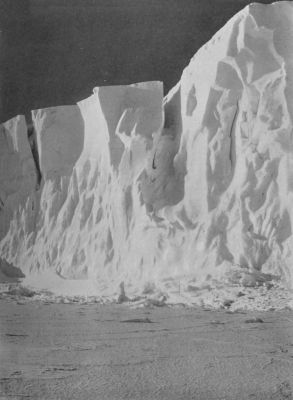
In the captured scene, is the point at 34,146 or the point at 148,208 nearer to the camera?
the point at 148,208

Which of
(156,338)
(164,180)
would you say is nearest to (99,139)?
(164,180)

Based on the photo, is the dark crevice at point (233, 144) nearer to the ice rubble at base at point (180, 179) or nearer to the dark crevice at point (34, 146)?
the ice rubble at base at point (180, 179)

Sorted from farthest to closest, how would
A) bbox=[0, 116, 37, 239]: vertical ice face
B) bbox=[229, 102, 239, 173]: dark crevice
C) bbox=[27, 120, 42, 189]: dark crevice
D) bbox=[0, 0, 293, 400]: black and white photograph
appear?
bbox=[27, 120, 42, 189]: dark crevice → bbox=[0, 116, 37, 239]: vertical ice face → bbox=[229, 102, 239, 173]: dark crevice → bbox=[0, 0, 293, 400]: black and white photograph

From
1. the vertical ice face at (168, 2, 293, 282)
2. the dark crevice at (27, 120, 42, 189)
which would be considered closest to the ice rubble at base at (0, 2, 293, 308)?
the vertical ice face at (168, 2, 293, 282)

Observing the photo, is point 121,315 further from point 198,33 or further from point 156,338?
point 198,33

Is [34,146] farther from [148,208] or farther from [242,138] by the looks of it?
[242,138]

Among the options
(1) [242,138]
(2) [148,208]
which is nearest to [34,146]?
(2) [148,208]

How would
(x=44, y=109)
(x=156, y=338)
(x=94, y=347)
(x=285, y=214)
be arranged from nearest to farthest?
(x=94, y=347)
(x=156, y=338)
(x=285, y=214)
(x=44, y=109)

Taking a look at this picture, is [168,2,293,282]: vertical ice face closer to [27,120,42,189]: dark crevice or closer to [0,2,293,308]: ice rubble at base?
[0,2,293,308]: ice rubble at base
